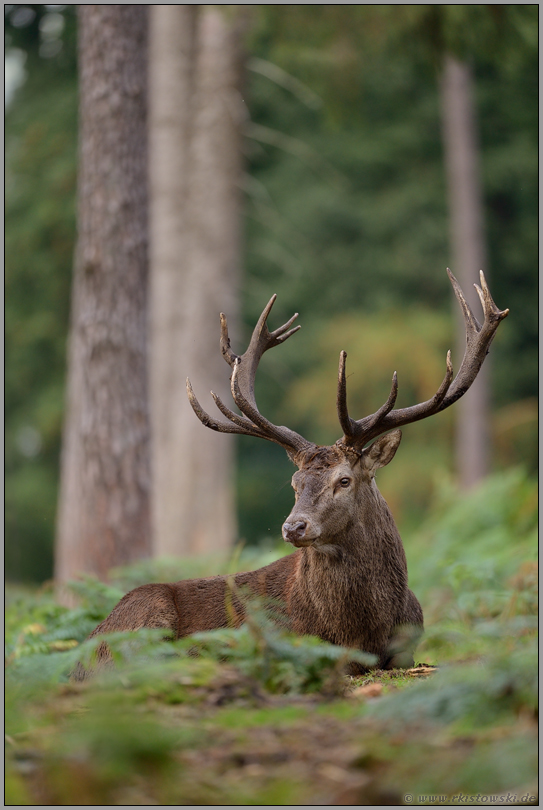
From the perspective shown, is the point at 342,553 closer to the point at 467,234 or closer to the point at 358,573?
the point at 358,573

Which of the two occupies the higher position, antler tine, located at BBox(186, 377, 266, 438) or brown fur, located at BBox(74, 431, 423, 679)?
antler tine, located at BBox(186, 377, 266, 438)

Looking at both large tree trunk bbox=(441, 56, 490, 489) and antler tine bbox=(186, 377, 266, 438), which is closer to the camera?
antler tine bbox=(186, 377, 266, 438)

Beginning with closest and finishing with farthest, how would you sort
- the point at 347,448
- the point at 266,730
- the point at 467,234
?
1. the point at 266,730
2. the point at 347,448
3. the point at 467,234

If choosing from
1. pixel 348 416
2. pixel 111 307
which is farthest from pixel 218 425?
pixel 111 307

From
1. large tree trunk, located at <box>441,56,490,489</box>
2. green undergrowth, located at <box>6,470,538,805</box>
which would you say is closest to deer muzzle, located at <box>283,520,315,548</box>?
green undergrowth, located at <box>6,470,538,805</box>

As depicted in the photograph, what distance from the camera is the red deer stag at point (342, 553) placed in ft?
17.2

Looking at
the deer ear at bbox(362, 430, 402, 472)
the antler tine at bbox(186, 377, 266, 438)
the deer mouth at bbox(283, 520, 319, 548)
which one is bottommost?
the deer mouth at bbox(283, 520, 319, 548)

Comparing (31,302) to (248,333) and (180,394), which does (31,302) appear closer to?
(248,333)

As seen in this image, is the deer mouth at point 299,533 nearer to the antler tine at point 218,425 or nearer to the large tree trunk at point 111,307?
the antler tine at point 218,425

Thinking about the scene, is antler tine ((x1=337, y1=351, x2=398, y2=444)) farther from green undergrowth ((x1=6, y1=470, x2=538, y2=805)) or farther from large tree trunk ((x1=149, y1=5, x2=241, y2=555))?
large tree trunk ((x1=149, y1=5, x2=241, y2=555))

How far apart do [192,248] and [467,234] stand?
6.43m

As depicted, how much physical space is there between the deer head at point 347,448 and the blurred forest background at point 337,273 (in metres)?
12.1

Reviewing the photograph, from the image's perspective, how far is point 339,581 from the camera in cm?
536

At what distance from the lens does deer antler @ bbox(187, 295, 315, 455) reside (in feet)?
18.4
